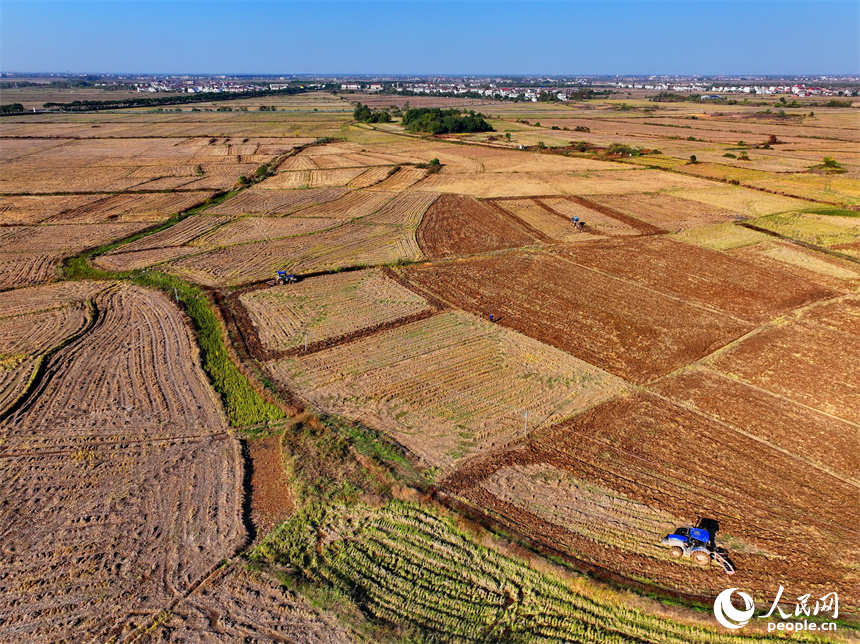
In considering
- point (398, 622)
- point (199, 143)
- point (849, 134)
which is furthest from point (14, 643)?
point (849, 134)

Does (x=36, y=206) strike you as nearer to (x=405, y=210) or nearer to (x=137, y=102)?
(x=405, y=210)

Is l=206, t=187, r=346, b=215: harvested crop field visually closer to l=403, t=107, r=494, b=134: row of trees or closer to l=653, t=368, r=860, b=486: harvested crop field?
l=653, t=368, r=860, b=486: harvested crop field

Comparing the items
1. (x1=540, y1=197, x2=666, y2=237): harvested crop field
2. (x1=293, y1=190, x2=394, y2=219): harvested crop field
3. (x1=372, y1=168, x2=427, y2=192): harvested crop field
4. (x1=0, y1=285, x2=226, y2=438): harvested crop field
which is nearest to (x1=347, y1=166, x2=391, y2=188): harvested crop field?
(x1=372, y1=168, x2=427, y2=192): harvested crop field

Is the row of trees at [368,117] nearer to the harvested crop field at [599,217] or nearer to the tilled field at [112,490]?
the harvested crop field at [599,217]

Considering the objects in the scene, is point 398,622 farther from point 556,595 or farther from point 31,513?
point 31,513

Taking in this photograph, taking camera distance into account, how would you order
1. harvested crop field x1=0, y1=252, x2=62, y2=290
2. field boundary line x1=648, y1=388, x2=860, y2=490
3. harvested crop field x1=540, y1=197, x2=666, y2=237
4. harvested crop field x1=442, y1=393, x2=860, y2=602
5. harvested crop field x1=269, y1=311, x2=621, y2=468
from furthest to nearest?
1. harvested crop field x1=540, y1=197, x2=666, y2=237
2. harvested crop field x1=0, y1=252, x2=62, y2=290
3. harvested crop field x1=269, y1=311, x2=621, y2=468
4. field boundary line x1=648, y1=388, x2=860, y2=490
5. harvested crop field x1=442, y1=393, x2=860, y2=602
